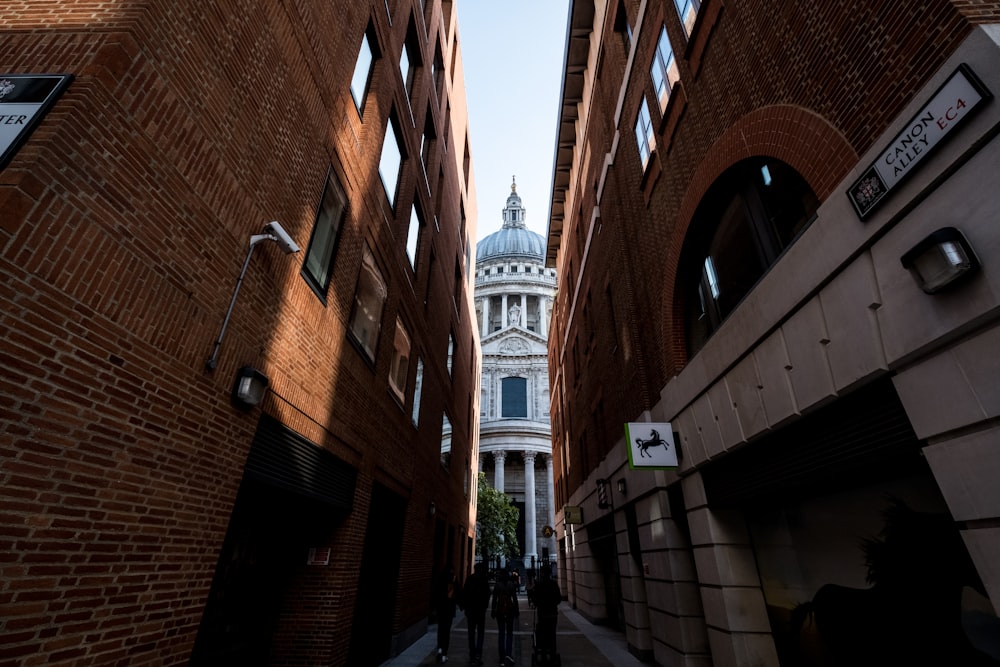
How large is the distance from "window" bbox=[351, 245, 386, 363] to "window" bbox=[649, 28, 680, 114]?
6952 mm

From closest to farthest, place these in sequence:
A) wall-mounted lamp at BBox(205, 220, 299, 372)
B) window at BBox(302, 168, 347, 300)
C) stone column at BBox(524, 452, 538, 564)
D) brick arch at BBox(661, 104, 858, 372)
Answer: brick arch at BBox(661, 104, 858, 372) < wall-mounted lamp at BBox(205, 220, 299, 372) < window at BBox(302, 168, 347, 300) < stone column at BBox(524, 452, 538, 564)

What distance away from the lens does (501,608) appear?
9.23 meters

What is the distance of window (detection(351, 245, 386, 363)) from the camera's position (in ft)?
29.8

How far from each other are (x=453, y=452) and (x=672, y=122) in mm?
16416

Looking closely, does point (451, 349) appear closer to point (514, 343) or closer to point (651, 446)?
point (651, 446)

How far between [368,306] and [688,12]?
8.30m

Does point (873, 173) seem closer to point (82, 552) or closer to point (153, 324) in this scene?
point (153, 324)

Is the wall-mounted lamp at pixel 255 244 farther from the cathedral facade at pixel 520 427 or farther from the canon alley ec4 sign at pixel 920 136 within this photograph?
the cathedral facade at pixel 520 427

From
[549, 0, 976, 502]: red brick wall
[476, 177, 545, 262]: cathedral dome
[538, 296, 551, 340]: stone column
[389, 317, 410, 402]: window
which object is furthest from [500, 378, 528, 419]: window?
[389, 317, 410, 402]: window

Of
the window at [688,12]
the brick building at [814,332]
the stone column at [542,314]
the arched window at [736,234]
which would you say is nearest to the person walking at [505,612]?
the brick building at [814,332]

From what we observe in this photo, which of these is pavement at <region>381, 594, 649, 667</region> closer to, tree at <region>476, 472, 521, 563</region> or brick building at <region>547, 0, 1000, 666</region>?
brick building at <region>547, 0, 1000, 666</region>

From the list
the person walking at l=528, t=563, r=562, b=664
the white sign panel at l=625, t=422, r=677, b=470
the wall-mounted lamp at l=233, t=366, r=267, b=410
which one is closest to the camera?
the wall-mounted lamp at l=233, t=366, r=267, b=410

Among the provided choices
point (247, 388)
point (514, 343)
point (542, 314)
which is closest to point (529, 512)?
point (514, 343)

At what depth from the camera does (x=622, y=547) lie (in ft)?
39.8
